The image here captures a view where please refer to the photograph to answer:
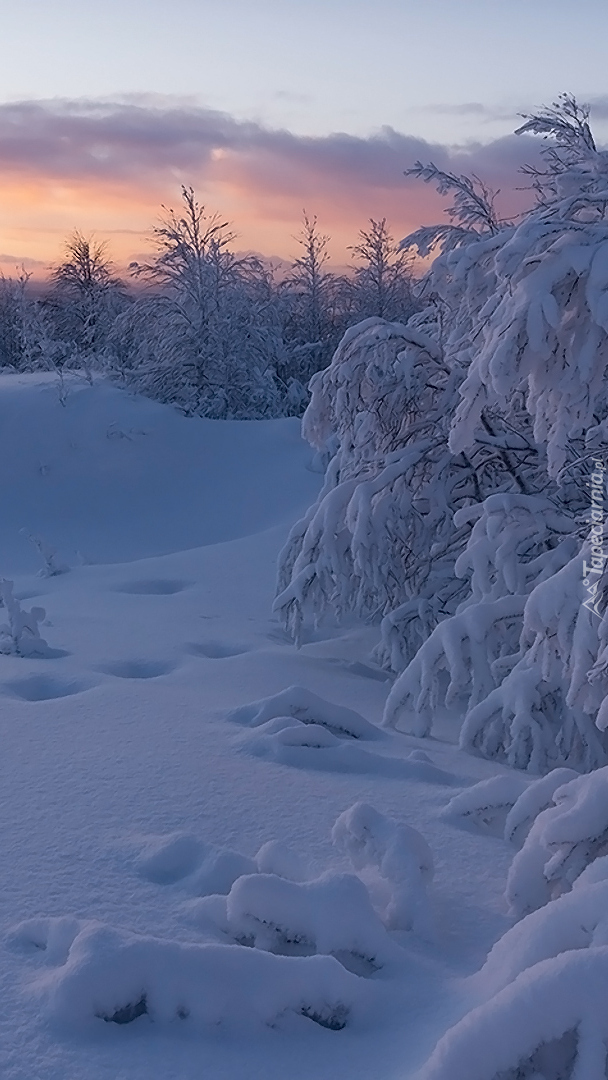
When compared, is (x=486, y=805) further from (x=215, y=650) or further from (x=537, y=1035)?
(x=215, y=650)

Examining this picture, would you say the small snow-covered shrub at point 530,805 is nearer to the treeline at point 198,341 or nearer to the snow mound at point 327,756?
the snow mound at point 327,756

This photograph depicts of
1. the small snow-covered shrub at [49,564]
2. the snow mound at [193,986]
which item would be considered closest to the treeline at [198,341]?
the small snow-covered shrub at [49,564]

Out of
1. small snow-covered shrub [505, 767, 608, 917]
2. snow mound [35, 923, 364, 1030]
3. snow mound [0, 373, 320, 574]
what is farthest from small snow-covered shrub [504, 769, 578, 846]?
snow mound [0, 373, 320, 574]

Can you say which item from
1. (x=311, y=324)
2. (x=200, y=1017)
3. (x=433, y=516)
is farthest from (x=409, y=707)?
(x=311, y=324)

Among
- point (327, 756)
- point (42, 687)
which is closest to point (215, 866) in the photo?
point (327, 756)

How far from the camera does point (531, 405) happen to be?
2807mm

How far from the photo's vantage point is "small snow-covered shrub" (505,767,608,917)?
220 cm

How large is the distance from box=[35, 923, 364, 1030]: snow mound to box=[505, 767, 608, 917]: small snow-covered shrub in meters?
0.60

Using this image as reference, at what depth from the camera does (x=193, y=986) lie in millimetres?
1846

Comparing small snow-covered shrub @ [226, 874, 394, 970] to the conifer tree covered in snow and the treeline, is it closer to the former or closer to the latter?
the conifer tree covered in snow

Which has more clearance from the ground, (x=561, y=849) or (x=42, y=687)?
(x=561, y=849)

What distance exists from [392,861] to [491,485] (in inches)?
144

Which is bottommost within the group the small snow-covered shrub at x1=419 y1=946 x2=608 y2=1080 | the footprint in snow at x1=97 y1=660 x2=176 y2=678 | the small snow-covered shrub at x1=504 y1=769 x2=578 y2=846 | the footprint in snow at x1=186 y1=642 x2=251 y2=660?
the footprint in snow at x1=186 y1=642 x2=251 y2=660

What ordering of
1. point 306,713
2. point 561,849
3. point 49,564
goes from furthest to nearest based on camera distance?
point 49,564 → point 306,713 → point 561,849
